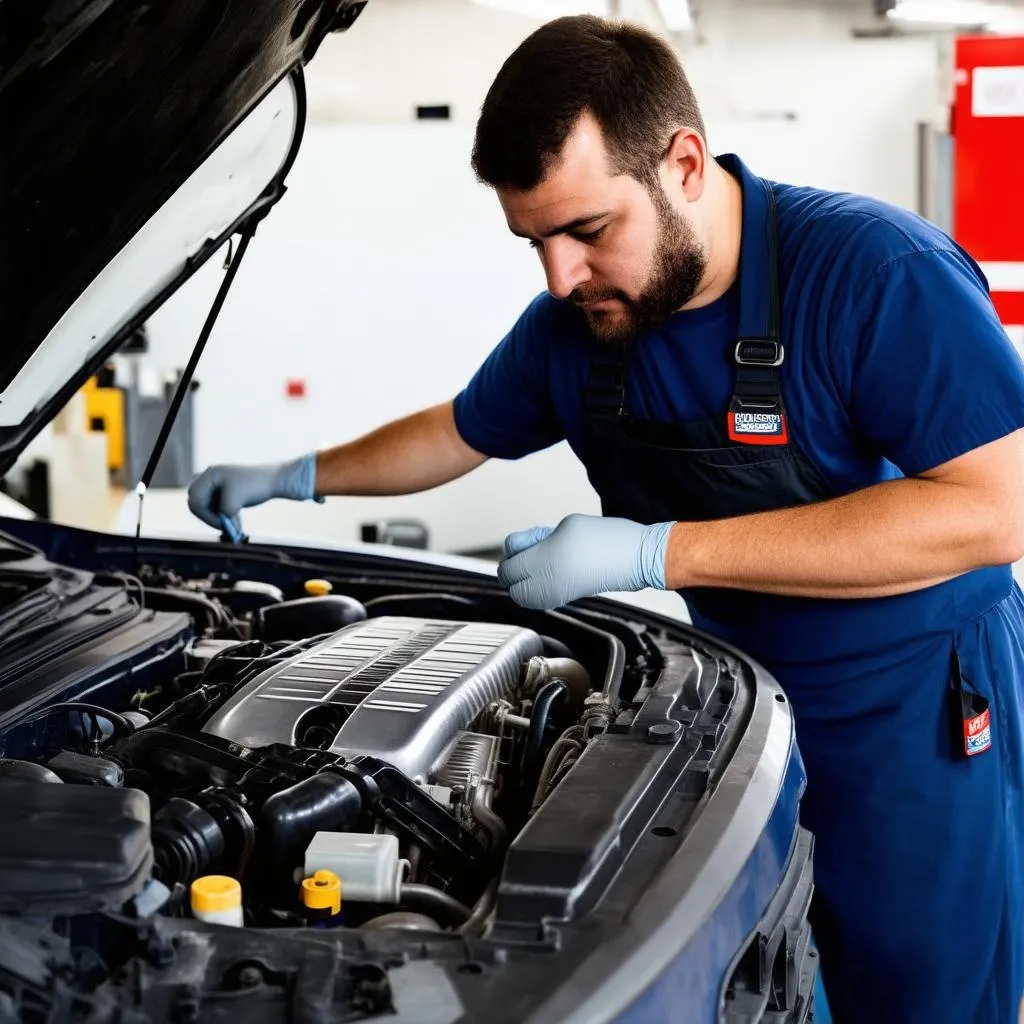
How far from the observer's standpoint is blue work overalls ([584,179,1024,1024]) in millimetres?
1688

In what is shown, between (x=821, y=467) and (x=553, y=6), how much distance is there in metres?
4.73

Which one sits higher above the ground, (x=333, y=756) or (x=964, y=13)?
(x=964, y=13)

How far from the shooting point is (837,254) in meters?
1.64

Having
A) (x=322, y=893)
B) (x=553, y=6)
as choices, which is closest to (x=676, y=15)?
(x=553, y=6)

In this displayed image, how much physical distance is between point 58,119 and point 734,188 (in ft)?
3.02

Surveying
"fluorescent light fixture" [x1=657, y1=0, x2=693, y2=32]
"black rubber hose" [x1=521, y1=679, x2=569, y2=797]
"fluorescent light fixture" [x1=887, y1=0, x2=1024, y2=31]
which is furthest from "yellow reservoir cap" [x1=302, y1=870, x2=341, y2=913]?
"fluorescent light fixture" [x1=887, y1=0, x2=1024, y2=31]

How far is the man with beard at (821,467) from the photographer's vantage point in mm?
1538

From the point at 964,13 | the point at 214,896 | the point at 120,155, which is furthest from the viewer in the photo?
the point at 964,13

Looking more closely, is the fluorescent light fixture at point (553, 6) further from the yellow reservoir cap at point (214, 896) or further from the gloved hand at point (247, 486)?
the yellow reservoir cap at point (214, 896)

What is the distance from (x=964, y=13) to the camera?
6102 mm

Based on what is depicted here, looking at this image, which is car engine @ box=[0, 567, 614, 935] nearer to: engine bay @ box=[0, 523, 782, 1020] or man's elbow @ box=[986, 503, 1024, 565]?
engine bay @ box=[0, 523, 782, 1020]

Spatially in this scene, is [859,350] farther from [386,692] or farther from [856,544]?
[386,692]

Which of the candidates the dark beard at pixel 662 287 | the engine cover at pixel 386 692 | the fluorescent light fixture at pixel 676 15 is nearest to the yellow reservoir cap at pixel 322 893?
the engine cover at pixel 386 692

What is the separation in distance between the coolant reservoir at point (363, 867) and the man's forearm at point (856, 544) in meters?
0.61
